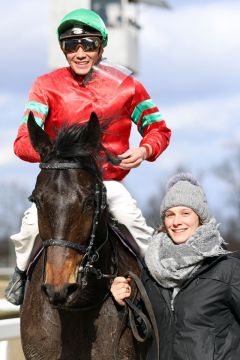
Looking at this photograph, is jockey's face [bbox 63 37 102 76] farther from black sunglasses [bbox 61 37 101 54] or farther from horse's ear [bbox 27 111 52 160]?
horse's ear [bbox 27 111 52 160]

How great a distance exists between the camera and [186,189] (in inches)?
190

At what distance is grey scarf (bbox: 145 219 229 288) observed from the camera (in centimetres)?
464

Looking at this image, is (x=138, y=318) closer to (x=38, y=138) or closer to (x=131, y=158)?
(x=131, y=158)

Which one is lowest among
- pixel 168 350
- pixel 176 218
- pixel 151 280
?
pixel 168 350

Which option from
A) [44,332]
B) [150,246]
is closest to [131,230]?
[150,246]

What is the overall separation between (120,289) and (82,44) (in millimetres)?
1620

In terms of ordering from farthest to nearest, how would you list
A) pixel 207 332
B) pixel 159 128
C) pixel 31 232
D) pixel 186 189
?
pixel 159 128
pixel 31 232
pixel 186 189
pixel 207 332

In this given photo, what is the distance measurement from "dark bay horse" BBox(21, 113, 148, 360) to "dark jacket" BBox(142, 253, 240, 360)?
0.48 metres

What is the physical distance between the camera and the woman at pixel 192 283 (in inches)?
178

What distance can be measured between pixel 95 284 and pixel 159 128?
128cm

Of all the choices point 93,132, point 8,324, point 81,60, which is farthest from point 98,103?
point 8,324

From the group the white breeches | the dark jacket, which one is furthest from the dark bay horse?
the dark jacket

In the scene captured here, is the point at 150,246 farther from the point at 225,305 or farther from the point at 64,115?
the point at 64,115

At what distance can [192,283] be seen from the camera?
4672mm
